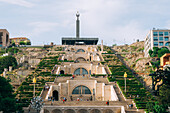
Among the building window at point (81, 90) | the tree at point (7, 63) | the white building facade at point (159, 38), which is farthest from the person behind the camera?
the white building facade at point (159, 38)

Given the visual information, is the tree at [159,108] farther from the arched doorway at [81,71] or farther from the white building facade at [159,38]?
the white building facade at [159,38]

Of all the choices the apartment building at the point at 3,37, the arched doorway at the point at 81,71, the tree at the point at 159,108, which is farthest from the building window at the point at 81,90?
the apartment building at the point at 3,37

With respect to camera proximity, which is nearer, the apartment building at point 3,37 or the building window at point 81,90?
the building window at point 81,90

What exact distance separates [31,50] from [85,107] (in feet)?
258

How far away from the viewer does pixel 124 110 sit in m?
48.5

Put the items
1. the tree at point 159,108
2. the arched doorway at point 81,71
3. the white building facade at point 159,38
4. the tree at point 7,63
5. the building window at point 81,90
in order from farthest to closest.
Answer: the white building facade at point 159,38 → the tree at point 7,63 → the arched doorway at point 81,71 → the building window at point 81,90 → the tree at point 159,108

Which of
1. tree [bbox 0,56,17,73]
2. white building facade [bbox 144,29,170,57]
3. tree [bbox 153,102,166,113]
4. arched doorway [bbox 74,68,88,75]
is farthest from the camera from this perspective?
white building facade [bbox 144,29,170,57]

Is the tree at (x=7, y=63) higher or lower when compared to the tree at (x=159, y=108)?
higher

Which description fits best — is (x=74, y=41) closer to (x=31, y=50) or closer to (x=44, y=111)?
(x=31, y=50)

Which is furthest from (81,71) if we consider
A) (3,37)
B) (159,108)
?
(3,37)

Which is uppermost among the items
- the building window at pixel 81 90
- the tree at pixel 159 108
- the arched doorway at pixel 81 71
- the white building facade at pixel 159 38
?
the white building facade at pixel 159 38

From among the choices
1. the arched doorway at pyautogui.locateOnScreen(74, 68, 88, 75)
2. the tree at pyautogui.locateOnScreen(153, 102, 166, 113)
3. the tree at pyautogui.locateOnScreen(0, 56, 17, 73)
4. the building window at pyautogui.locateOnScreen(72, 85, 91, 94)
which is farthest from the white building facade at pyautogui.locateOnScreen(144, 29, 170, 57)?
the tree at pyautogui.locateOnScreen(153, 102, 166, 113)

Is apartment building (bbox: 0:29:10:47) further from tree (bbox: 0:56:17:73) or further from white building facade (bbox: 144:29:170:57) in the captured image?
white building facade (bbox: 144:29:170:57)

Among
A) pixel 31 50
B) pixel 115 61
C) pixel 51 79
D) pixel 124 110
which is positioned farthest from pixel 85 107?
pixel 31 50
